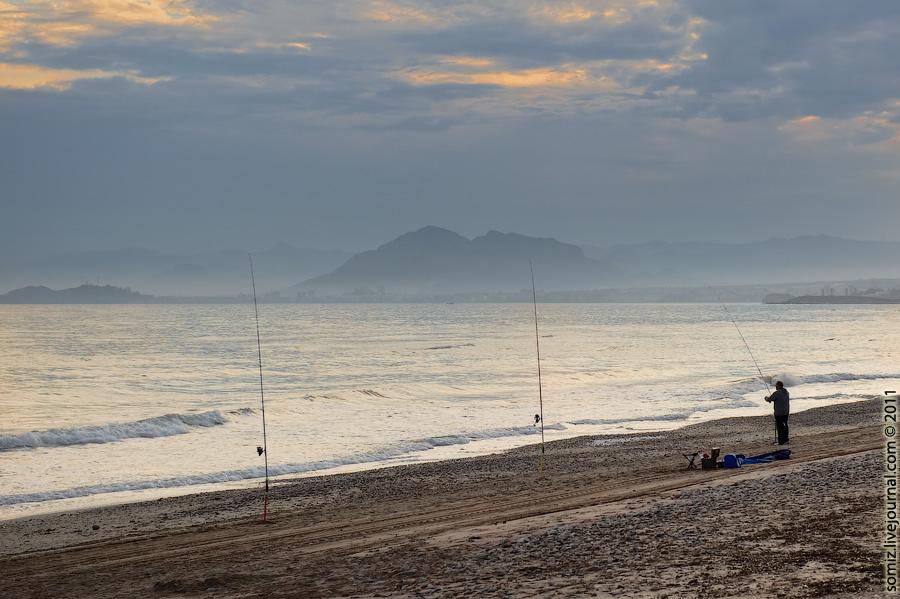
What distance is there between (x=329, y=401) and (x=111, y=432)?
11.3 m

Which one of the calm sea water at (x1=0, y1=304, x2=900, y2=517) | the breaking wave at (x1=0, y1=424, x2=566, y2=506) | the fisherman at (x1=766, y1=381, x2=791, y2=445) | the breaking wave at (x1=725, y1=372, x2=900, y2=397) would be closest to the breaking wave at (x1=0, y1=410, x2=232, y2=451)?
the calm sea water at (x1=0, y1=304, x2=900, y2=517)

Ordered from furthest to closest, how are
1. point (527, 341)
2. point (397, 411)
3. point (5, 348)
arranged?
point (527, 341) < point (5, 348) < point (397, 411)

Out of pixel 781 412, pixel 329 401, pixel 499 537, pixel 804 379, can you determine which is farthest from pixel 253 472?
pixel 804 379

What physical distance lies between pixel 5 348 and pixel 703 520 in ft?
252

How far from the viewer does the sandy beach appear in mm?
8812

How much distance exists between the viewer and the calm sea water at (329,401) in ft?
71.7

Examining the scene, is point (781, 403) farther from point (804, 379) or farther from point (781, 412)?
point (804, 379)

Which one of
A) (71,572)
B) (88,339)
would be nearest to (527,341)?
(88,339)

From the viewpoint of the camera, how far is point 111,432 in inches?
1061

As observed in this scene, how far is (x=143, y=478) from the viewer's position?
20.1 meters

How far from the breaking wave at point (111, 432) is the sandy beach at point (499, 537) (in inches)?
411

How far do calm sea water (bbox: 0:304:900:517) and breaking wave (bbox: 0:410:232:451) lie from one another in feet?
0.19

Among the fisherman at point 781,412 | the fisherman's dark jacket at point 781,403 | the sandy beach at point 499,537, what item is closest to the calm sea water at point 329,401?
the sandy beach at point 499,537

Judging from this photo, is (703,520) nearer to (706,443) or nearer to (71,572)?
(71,572)
